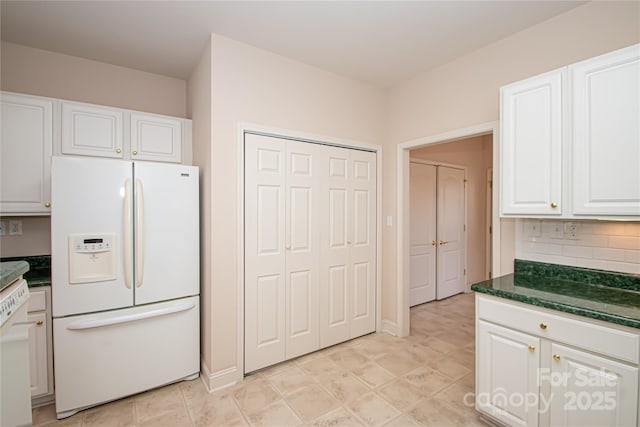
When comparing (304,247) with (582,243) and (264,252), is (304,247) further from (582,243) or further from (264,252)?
(582,243)

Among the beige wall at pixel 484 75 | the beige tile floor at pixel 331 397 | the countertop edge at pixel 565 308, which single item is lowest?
the beige tile floor at pixel 331 397

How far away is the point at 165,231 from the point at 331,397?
178cm

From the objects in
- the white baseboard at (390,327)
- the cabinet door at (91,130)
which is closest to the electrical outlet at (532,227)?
the white baseboard at (390,327)

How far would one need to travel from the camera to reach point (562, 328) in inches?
60.6

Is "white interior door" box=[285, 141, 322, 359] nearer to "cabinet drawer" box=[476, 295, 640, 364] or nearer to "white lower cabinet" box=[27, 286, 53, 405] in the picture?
"cabinet drawer" box=[476, 295, 640, 364]

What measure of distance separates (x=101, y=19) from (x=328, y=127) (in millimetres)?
1930

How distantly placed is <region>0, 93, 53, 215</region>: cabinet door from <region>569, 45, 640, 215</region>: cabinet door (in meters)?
3.61

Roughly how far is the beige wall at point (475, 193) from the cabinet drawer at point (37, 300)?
4980 millimetres

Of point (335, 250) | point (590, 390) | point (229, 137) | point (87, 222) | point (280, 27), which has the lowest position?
point (590, 390)

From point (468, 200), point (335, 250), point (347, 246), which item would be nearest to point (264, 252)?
point (335, 250)

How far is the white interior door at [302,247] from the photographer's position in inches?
107

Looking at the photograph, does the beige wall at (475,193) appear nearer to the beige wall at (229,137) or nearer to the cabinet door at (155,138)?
the beige wall at (229,137)

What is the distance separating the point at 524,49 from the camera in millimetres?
2252

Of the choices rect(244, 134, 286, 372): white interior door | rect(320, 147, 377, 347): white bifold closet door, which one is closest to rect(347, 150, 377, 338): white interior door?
rect(320, 147, 377, 347): white bifold closet door
